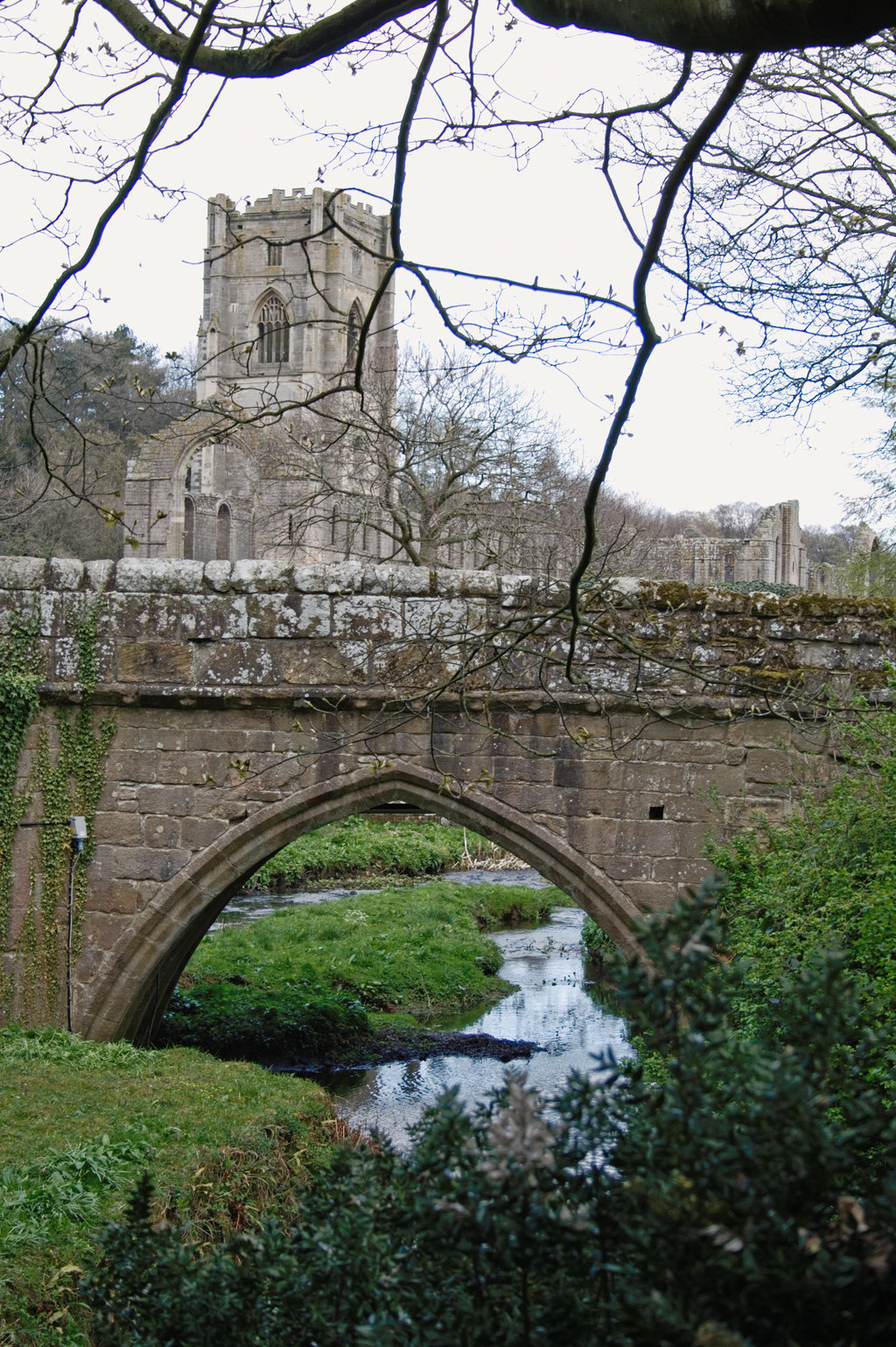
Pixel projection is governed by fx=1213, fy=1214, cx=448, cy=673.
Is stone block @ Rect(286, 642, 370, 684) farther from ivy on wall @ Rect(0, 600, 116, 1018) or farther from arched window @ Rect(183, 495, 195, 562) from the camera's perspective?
arched window @ Rect(183, 495, 195, 562)

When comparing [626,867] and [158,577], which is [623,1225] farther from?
[158,577]

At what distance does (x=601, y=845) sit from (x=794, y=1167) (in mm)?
5033

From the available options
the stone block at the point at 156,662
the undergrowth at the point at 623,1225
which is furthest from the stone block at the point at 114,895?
the undergrowth at the point at 623,1225

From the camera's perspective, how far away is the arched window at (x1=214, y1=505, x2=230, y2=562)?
1531 inches

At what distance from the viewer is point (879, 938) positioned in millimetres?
5047

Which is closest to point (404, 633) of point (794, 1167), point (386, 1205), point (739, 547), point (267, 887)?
point (386, 1205)

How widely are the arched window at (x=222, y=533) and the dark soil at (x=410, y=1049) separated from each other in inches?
1176

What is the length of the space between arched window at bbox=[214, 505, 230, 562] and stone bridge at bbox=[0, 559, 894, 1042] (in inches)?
1273

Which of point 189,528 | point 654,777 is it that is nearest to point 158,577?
point 654,777

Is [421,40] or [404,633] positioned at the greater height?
[421,40]

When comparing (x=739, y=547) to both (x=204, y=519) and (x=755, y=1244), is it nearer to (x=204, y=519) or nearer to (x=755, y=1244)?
(x=204, y=519)

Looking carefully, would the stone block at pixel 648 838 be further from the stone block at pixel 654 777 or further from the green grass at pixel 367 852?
the green grass at pixel 367 852

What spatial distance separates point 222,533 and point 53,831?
33.4 m

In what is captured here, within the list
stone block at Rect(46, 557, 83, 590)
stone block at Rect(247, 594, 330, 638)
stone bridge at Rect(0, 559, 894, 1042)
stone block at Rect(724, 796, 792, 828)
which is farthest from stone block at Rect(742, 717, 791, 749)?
stone block at Rect(46, 557, 83, 590)
